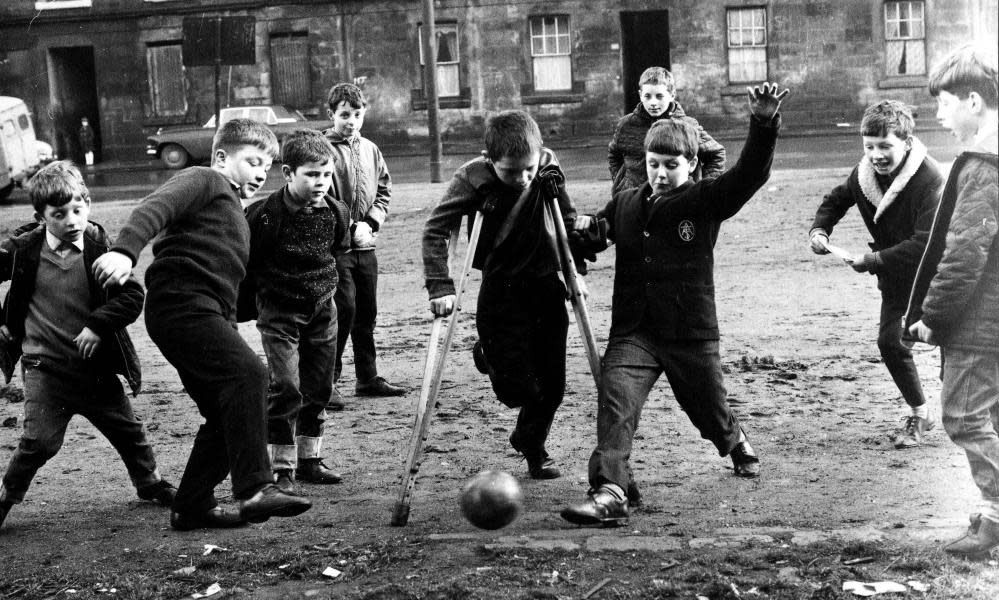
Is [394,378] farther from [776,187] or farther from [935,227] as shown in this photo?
[776,187]

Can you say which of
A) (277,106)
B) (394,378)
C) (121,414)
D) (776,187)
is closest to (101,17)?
(277,106)

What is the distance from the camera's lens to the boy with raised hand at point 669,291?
18.0 ft

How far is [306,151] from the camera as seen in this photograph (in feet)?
19.4

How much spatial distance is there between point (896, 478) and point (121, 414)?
368 cm

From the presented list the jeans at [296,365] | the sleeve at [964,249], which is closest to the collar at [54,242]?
the jeans at [296,365]

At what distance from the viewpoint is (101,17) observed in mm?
35438

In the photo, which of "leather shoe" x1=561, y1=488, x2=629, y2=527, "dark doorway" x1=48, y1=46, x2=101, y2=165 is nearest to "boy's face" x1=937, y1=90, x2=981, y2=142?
"leather shoe" x1=561, y1=488, x2=629, y2=527

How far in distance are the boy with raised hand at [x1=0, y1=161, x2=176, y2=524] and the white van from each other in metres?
19.7

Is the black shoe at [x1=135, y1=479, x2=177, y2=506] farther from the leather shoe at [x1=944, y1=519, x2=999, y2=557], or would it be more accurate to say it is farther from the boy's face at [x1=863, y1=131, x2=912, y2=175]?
the boy's face at [x1=863, y1=131, x2=912, y2=175]

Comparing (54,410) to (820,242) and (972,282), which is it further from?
(972,282)

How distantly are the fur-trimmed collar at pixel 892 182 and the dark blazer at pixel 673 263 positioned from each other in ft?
3.76

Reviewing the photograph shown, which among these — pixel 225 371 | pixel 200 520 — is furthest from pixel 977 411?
pixel 200 520

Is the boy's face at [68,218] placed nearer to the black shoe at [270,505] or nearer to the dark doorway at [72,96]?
the black shoe at [270,505]

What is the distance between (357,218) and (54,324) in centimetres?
256
